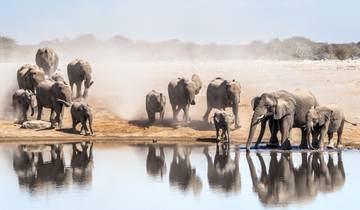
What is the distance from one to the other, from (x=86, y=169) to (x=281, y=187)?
6.14 meters

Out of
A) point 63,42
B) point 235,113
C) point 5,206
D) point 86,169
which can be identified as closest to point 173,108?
point 235,113

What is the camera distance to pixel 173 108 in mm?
40625

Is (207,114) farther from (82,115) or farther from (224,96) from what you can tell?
(82,115)

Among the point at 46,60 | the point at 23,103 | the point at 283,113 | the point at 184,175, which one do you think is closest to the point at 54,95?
the point at 23,103

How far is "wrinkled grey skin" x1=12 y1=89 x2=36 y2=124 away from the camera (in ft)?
132

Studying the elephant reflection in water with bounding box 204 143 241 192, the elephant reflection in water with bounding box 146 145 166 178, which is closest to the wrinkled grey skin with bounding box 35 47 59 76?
the elephant reflection in water with bounding box 146 145 166 178

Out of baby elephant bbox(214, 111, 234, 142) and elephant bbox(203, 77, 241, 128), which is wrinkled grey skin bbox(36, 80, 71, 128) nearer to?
elephant bbox(203, 77, 241, 128)

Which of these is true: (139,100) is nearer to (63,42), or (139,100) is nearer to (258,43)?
(258,43)

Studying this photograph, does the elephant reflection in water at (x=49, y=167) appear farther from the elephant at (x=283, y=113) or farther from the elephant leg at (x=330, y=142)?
the elephant leg at (x=330, y=142)

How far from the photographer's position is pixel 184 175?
27.2m

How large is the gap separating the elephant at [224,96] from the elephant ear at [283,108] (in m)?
5.41

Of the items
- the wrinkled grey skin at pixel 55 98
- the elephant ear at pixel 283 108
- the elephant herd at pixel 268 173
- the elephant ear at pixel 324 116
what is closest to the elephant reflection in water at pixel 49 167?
the elephant herd at pixel 268 173

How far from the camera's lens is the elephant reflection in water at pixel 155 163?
2805cm

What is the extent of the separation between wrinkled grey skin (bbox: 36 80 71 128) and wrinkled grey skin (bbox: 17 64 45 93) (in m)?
2.30
